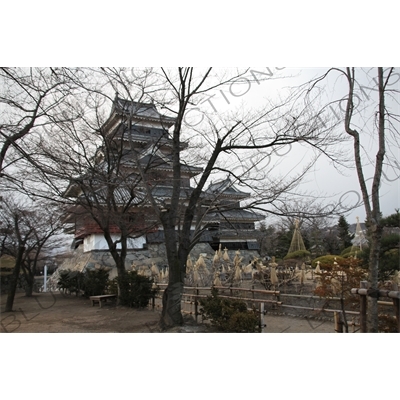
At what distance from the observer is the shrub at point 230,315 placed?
3.59 meters

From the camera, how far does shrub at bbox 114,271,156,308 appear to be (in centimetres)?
605

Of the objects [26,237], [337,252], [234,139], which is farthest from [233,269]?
[26,237]

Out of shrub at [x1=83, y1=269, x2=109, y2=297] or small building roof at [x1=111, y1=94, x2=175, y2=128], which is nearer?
small building roof at [x1=111, y1=94, x2=175, y2=128]

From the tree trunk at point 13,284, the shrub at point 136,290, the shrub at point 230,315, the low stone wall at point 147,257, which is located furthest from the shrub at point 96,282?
the shrub at point 230,315

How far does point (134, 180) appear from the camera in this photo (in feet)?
19.2

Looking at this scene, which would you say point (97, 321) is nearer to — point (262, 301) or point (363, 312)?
point (262, 301)

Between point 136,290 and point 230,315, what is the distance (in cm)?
278

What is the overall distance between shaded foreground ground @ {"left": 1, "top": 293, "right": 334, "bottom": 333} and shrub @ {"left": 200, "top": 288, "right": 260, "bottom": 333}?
20 centimetres

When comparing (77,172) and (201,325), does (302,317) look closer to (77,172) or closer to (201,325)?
(201,325)

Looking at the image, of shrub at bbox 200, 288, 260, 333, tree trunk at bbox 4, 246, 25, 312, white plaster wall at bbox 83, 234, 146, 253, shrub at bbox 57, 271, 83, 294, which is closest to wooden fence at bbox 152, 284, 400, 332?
shrub at bbox 200, 288, 260, 333

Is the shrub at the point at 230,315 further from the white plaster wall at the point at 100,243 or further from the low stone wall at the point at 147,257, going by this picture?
the white plaster wall at the point at 100,243

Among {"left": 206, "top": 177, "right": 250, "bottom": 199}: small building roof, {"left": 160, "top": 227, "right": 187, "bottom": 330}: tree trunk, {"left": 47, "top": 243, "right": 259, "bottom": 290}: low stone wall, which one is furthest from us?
{"left": 47, "top": 243, "right": 259, "bottom": 290}: low stone wall

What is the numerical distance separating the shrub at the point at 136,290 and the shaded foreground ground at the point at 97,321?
0.66ft

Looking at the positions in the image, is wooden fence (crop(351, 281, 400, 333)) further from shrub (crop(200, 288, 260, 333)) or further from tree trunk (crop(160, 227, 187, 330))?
tree trunk (crop(160, 227, 187, 330))
